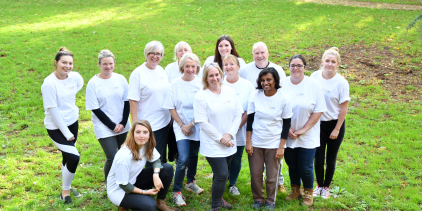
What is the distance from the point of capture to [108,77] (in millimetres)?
4785

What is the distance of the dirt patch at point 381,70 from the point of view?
34.3 ft

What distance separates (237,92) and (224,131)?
2.26 ft

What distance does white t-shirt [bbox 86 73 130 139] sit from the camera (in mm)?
4680

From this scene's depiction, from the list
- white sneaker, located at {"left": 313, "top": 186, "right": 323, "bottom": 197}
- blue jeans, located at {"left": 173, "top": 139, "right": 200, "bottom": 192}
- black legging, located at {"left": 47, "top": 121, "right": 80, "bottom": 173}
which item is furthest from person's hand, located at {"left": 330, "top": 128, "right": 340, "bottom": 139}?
black legging, located at {"left": 47, "top": 121, "right": 80, "bottom": 173}

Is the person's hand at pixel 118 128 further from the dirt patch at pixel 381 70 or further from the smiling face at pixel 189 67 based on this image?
the dirt patch at pixel 381 70

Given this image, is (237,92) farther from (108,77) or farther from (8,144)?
(8,144)

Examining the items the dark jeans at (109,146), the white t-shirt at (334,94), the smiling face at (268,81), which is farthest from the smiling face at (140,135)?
the white t-shirt at (334,94)

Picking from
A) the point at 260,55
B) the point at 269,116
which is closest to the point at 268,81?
the point at 269,116

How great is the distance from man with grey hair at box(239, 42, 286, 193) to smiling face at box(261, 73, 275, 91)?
2.08 feet

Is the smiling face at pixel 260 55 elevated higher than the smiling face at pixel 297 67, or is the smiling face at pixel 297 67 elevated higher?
the smiling face at pixel 260 55

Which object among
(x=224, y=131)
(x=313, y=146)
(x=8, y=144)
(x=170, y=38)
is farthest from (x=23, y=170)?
(x=170, y=38)

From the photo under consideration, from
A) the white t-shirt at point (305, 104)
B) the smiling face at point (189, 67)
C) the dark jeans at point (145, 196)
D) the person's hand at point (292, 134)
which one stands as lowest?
the dark jeans at point (145, 196)

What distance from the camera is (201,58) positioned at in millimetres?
13430

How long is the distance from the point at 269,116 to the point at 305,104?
21.4 inches
